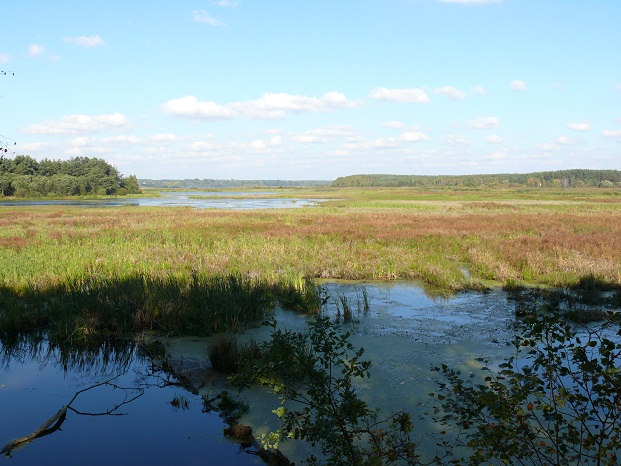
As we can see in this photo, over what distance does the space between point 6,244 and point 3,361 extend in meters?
14.9

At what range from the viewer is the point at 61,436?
5.99 meters

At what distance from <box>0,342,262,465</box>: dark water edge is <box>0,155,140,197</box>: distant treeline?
3474 inches

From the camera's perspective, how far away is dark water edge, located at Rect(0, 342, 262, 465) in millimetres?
5527

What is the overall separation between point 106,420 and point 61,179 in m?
122

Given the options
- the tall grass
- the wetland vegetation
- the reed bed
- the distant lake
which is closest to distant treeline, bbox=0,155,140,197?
the distant lake

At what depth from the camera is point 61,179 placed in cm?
11350

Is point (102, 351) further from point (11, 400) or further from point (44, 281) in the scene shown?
point (44, 281)

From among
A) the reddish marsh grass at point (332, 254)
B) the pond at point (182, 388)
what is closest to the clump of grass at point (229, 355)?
the pond at point (182, 388)

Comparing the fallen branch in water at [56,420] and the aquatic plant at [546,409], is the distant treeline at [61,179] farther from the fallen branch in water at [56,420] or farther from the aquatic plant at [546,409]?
the aquatic plant at [546,409]

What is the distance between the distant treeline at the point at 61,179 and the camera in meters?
97.8

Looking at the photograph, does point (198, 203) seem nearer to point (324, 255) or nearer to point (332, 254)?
point (332, 254)

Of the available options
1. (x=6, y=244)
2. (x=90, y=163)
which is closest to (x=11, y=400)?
(x=6, y=244)

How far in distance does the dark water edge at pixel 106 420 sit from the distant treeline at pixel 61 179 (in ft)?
290

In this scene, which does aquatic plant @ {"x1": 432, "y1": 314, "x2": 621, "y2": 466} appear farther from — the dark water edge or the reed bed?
the reed bed
